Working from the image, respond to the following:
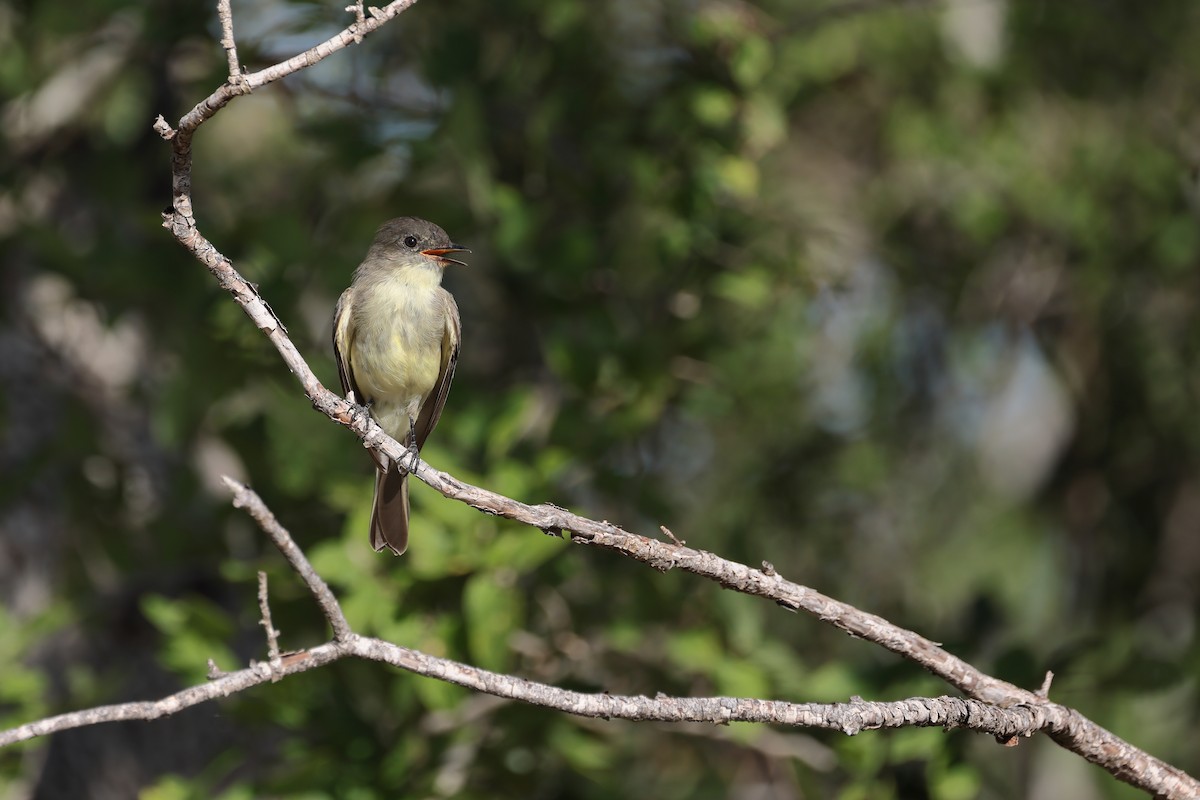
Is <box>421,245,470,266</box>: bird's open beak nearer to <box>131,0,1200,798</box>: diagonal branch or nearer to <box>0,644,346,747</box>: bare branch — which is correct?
<box>131,0,1200,798</box>: diagonal branch

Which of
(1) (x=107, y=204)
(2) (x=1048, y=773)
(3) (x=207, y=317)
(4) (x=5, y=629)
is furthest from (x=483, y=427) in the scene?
(2) (x=1048, y=773)

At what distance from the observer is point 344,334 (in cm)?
481

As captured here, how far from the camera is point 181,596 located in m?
6.25

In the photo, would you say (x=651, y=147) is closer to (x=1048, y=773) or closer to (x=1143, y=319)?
(x=1143, y=319)

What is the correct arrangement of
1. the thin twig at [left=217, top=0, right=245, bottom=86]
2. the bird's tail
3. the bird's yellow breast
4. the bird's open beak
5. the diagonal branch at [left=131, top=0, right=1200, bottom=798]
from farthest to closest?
the bird's yellow breast, the bird's open beak, the bird's tail, the diagonal branch at [left=131, top=0, right=1200, bottom=798], the thin twig at [left=217, top=0, right=245, bottom=86]

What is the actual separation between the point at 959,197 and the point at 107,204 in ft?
12.6

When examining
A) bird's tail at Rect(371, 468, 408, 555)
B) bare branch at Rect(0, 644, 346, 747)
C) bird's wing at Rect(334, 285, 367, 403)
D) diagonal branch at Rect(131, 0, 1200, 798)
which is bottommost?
bare branch at Rect(0, 644, 346, 747)

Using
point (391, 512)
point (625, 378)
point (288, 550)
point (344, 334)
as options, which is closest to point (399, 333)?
point (344, 334)

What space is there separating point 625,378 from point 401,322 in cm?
89

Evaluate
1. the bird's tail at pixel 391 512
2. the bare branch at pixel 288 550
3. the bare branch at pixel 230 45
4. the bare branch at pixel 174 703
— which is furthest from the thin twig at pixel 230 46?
the bird's tail at pixel 391 512

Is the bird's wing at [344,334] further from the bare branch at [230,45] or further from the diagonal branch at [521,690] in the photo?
the bare branch at [230,45]

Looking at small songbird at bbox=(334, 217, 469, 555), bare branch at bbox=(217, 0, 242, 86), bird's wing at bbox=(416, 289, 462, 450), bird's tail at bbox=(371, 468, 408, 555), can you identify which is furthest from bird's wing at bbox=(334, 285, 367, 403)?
bare branch at bbox=(217, 0, 242, 86)

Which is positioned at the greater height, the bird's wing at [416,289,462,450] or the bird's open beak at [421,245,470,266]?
the bird's open beak at [421,245,470,266]

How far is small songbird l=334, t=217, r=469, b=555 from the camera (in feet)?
15.6
